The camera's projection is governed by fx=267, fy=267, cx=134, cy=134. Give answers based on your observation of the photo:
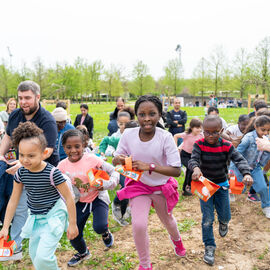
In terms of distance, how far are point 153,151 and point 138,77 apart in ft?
160

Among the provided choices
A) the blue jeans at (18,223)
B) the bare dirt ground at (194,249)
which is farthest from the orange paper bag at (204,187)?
the blue jeans at (18,223)

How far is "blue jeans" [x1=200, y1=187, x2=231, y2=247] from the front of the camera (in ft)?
11.0

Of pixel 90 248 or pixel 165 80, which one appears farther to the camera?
pixel 165 80

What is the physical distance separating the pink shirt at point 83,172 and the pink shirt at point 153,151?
1.75 feet

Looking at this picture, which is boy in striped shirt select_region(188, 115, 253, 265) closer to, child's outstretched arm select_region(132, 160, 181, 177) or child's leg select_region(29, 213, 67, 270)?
child's outstretched arm select_region(132, 160, 181, 177)

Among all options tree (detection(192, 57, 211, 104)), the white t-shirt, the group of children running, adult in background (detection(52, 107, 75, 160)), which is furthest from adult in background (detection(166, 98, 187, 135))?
tree (detection(192, 57, 211, 104))

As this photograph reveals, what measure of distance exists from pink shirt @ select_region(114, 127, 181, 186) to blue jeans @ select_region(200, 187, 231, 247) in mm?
785

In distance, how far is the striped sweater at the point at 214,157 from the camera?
3.31 metres

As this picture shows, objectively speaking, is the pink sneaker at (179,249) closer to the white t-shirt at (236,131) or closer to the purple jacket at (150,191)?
the purple jacket at (150,191)

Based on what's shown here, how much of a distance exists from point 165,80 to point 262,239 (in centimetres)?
4898

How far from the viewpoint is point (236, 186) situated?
3385 millimetres

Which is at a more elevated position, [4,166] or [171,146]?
[171,146]

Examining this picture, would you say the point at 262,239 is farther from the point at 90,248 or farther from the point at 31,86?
the point at 31,86

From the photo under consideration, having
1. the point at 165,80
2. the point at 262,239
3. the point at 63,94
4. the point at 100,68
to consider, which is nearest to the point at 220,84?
the point at 165,80
